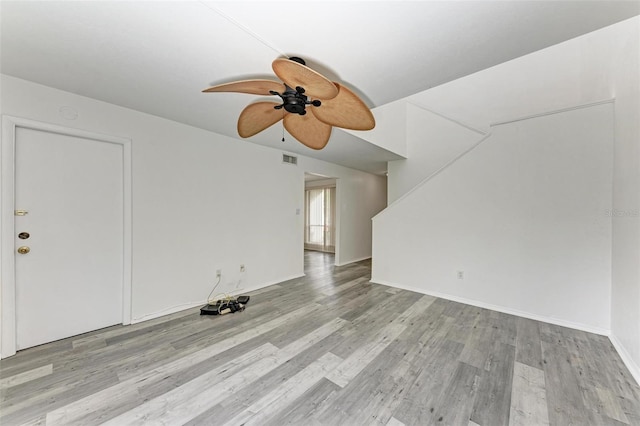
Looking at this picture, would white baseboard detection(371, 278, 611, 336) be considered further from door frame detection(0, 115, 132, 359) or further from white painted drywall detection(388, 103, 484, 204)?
door frame detection(0, 115, 132, 359)

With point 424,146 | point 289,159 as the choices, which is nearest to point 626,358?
point 424,146

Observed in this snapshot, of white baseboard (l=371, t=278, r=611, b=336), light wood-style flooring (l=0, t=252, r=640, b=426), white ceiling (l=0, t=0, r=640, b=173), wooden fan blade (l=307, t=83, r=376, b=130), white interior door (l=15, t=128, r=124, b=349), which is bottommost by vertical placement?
light wood-style flooring (l=0, t=252, r=640, b=426)

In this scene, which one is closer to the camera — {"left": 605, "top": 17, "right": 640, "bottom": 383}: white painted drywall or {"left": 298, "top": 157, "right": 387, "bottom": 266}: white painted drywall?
{"left": 605, "top": 17, "right": 640, "bottom": 383}: white painted drywall

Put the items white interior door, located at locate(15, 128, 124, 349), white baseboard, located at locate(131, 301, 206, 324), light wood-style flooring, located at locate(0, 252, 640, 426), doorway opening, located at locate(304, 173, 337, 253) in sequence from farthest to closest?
1. doorway opening, located at locate(304, 173, 337, 253)
2. white baseboard, located at locate(131, 301, 206, 324)
3. white interior door, located at locate(15, 128, 124, 349)
4. light wood-style flooring, located at locate(0, 252, 640, 426)

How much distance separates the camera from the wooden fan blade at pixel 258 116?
6.02 ft

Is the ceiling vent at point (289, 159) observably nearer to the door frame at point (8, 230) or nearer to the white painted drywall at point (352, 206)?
the white painted drywall at point (352, 206)

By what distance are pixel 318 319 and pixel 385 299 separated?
1.22 metres

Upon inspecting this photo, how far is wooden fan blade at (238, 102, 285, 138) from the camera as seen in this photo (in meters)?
1.83

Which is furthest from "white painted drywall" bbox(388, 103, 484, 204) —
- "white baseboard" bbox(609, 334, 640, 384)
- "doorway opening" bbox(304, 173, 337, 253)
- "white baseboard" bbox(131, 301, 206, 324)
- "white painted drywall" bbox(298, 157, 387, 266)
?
"white baseboard" bbox(131, 301, 206, 324)

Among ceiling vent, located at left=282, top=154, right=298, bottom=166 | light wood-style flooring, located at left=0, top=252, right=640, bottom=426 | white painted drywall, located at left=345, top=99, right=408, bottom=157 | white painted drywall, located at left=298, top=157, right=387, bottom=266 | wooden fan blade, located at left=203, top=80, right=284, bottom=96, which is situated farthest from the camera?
white painted drywall, located at left=298, top=157, right=387, bottom=266

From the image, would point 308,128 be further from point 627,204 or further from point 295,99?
point 627,204

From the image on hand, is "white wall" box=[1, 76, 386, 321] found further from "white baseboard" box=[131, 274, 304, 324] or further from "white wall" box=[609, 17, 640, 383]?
"white wall" box=[609, 17, 640, 383]

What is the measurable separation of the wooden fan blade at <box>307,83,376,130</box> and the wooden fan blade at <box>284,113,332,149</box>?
23cm

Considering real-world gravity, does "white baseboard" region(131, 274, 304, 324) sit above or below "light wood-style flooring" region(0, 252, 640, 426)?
above
